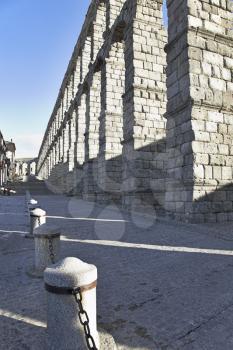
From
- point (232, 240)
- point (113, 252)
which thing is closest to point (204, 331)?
point (113, 252)

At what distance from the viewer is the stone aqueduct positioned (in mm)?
6777

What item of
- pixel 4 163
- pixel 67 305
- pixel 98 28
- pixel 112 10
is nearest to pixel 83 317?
pixel 67 305

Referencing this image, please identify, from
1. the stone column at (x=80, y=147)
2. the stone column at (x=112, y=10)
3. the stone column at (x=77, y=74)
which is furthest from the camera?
the stone column at (x=77, y=74)

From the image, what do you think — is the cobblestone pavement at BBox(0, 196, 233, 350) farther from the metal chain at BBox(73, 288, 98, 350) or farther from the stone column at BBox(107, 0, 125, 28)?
the stone column at BBox(107, 0, 125, 28)

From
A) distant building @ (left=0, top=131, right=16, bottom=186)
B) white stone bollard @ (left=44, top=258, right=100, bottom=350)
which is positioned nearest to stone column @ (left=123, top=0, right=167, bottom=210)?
white stone bollard @ (left=44, top=258, right=100, bottom=350)

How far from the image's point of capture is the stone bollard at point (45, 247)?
10.8 feet

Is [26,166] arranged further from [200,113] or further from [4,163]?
[200,113]

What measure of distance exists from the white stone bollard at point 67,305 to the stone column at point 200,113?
17.0ft

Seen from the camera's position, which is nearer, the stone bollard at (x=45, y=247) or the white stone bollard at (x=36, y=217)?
the stone bollard at (x=45, y=247)

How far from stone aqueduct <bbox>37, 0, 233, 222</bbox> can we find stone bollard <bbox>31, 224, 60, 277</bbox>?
13.3 feet

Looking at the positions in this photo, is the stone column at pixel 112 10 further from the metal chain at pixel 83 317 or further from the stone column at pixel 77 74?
the metal chain at pixel 83 317

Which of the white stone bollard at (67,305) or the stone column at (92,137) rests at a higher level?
the stone column at (92,137)

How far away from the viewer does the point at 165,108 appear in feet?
34.6

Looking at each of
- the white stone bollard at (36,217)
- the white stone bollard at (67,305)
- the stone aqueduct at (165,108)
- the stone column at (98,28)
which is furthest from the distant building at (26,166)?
the white stone bollard at (67,305)
